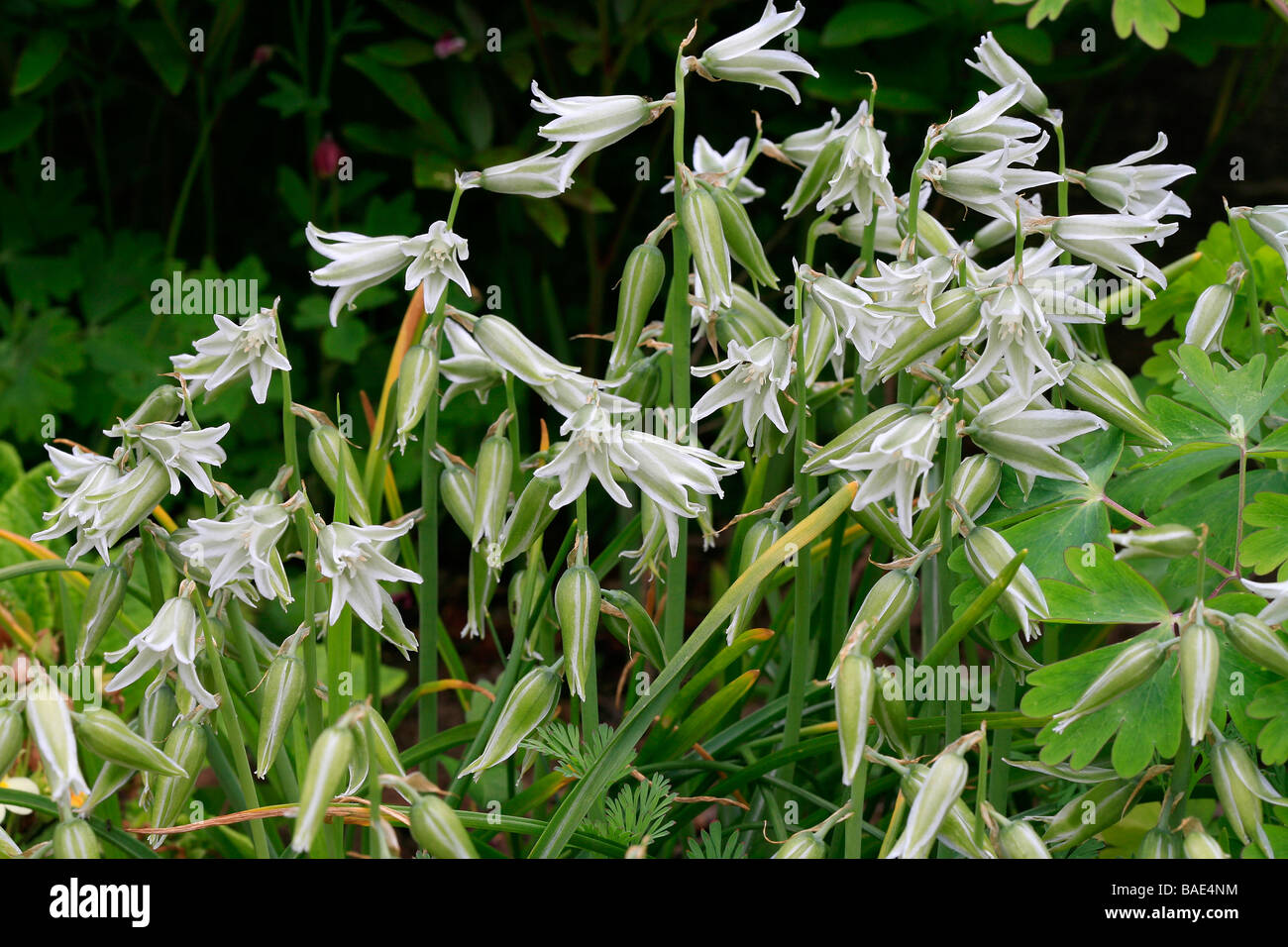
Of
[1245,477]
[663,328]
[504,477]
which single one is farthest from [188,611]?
[1245,477]

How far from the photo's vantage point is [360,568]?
1275 millimetres

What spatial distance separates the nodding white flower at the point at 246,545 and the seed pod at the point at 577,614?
29 cm

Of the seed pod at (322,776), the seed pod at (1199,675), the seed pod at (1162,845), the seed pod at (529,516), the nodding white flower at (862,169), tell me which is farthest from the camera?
the nodding white flower at (862,169)

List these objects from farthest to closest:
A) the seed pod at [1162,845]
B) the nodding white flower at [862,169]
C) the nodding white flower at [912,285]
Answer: the nodding white flower at [862,169] < the nodding white flower at [912,285] < the seed pod at [1162,845]

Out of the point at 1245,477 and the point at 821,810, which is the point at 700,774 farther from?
the point at 1245,477

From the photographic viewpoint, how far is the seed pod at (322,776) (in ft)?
3.10

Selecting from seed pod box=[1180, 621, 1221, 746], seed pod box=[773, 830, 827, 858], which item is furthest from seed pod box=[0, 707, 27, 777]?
seed pod box=[1180, 621, 1221, 746]

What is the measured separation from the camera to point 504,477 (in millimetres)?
1439

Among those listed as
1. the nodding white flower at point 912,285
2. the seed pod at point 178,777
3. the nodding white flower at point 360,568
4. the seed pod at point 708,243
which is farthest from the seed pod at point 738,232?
the seed pod at point 178,777

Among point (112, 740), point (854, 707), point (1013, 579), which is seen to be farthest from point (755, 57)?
point (112, 740)

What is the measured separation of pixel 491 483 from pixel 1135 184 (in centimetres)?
95

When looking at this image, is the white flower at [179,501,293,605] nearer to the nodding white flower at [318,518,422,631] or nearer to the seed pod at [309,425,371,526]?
the nodding white flower at [318,518,422,631]

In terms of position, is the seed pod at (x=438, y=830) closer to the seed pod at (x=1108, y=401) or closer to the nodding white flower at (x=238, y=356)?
the nodding white flower at (x=238, y=356)

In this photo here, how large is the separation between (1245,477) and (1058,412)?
0.33 m
